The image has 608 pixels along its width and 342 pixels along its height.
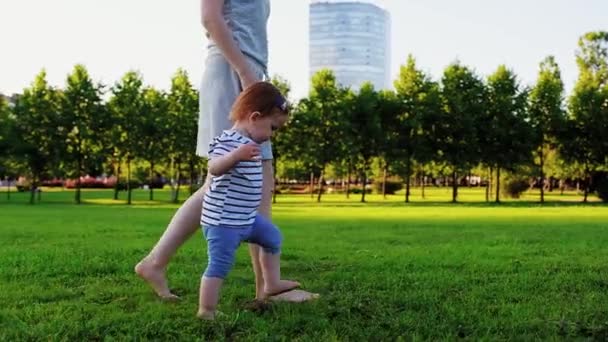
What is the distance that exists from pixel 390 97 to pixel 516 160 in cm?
842

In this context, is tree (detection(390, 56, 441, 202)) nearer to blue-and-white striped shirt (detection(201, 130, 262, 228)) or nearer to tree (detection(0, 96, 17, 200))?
tree (detection(0, 96, 17, 200))

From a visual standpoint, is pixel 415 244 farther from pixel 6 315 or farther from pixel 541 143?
pixel 541 143

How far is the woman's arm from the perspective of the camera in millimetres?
4047

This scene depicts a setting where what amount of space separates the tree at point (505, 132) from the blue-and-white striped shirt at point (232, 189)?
3809 centimetres

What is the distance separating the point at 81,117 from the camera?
39.6 m

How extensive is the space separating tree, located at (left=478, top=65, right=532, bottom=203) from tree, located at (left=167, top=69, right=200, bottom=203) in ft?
55.1

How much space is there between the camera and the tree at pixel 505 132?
40438 mm

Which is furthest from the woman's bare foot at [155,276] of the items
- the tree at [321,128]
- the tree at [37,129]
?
the tree at [37,129]

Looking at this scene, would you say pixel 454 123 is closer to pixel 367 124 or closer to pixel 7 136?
pixel 367 124

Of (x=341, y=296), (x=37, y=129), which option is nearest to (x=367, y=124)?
(x=37, y=129)

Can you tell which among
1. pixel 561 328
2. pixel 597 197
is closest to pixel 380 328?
pixel 561 328

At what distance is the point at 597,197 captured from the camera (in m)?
44.4

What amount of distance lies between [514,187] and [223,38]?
4585 centimetres

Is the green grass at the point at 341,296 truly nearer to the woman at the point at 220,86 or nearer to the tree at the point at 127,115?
the woman at the point at 220,86
